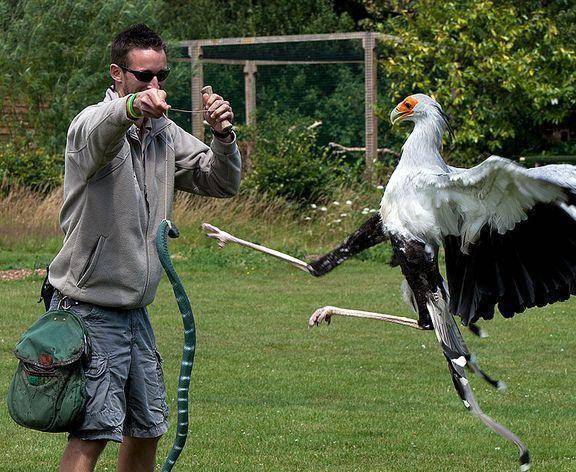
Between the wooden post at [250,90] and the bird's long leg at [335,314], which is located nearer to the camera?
the bird's long leg at [335,314]

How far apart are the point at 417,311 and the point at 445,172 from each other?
0.65m

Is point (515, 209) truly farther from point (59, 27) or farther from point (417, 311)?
point (59, 27)

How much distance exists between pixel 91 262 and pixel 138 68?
0.75 meters

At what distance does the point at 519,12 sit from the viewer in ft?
61.3

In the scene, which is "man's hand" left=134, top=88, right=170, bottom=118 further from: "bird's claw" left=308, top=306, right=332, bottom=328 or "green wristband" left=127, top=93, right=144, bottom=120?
"bird's claw" left=308, top=306, right=332, bottom=328

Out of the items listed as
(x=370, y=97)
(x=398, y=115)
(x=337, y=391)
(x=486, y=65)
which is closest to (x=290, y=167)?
(x=370, y=97)

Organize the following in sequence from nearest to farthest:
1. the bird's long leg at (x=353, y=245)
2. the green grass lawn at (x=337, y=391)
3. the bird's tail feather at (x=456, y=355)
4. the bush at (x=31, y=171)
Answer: the bird's tail feather at (x=456, y=355)
the bird's long leg at (x=353, y=245)
the green grass lawn at (x=337, y=391)
the bush at (x=31, y=171)

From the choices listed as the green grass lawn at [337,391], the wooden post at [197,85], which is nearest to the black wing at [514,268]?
the green grass lawn at [337,391]

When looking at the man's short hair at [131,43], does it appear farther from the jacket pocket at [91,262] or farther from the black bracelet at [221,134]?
the jacket pocket at [91,262]

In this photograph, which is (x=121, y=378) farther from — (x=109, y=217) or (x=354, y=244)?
(x=354, y=244)

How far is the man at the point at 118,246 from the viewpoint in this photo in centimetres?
432

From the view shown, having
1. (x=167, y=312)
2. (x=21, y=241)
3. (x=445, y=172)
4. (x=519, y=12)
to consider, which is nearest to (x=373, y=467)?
(x=445, y=172)

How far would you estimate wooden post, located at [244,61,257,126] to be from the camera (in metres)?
18.6

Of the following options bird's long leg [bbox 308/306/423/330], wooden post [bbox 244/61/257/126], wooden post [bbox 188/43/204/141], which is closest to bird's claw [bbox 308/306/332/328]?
bird's long leg [bbox 308/306/423/330]
